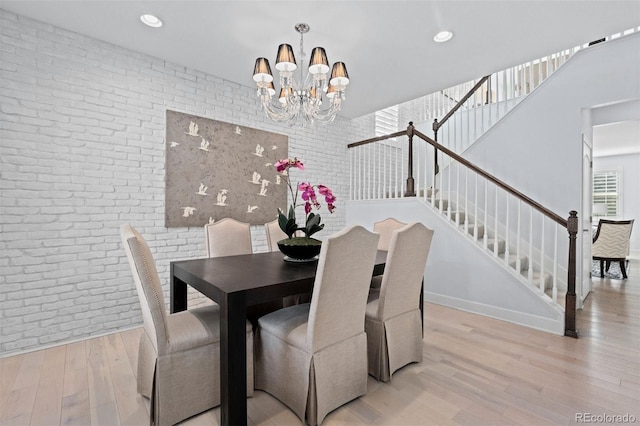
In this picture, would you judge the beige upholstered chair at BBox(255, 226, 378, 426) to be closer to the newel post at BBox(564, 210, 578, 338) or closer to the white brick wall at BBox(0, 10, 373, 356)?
the white brick wall at BBox(0, 10, 373, 356)

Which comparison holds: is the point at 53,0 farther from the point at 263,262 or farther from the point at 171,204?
the point at 263,262

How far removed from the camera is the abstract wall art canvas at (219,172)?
10.5ft

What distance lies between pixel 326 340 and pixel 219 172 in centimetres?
251

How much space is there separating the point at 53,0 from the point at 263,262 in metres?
2.49

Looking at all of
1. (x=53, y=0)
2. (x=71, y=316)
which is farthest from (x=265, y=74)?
(x=71, y=316)

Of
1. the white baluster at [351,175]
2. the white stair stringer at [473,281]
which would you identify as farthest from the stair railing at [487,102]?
the white stair stringer at [473,281]

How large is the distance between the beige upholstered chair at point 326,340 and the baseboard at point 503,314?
6.86ft

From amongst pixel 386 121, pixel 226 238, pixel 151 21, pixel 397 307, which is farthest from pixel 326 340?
pixel 386 121

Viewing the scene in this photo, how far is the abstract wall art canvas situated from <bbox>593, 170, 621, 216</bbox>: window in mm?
8590

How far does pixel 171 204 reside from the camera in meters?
3.18

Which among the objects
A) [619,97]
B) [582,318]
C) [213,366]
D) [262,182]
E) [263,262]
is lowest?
[582,318]

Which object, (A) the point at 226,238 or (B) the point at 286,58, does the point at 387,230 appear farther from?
(B) the point at 286,58

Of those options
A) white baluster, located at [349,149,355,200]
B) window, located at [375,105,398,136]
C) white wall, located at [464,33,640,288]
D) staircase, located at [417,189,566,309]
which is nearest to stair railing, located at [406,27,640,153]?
white wall, located at [464,33,640,288]

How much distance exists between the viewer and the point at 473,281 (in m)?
3.40
